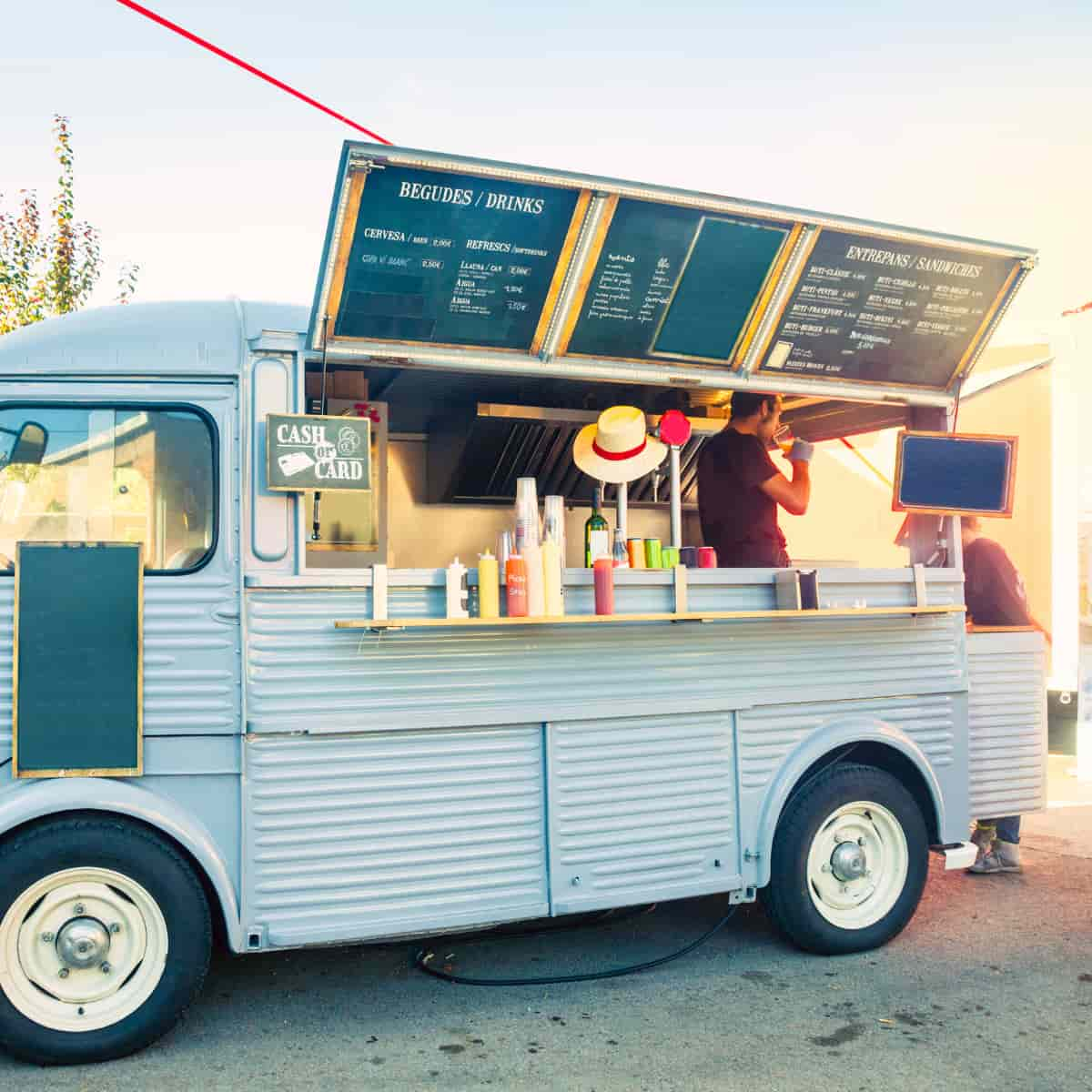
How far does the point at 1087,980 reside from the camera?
474cm

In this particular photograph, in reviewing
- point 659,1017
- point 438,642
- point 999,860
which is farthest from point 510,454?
point 999,860

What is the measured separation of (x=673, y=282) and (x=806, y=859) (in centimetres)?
247

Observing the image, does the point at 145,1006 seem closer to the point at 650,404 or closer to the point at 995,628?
the point at 650,404

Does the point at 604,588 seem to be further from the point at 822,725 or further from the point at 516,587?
the point at 822,725

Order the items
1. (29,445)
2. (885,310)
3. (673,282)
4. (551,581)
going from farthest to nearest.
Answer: (885,310) < (673,282) < (551,581) < (29,445)

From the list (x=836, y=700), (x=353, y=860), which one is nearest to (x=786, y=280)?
(x=836, y=700)

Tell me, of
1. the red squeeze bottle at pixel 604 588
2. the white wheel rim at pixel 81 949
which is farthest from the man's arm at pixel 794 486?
the white wheel rim at pixel 81 949

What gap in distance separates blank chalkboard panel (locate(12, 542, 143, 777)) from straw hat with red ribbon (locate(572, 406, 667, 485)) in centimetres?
208

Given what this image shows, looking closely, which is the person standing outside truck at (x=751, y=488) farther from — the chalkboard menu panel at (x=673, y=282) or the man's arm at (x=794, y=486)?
the chalkboard menu panel at (x=673, y=282)

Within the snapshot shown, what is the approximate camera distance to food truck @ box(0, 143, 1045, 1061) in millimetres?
3932

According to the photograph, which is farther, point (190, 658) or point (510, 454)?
point (510, 454)

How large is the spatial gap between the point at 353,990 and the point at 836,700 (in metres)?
2.33

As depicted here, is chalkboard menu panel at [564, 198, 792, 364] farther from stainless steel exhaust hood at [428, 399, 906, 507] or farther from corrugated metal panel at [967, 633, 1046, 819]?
corrugated metal panel at [967, 633, 1046, 819]

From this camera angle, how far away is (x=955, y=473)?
5.43 m
